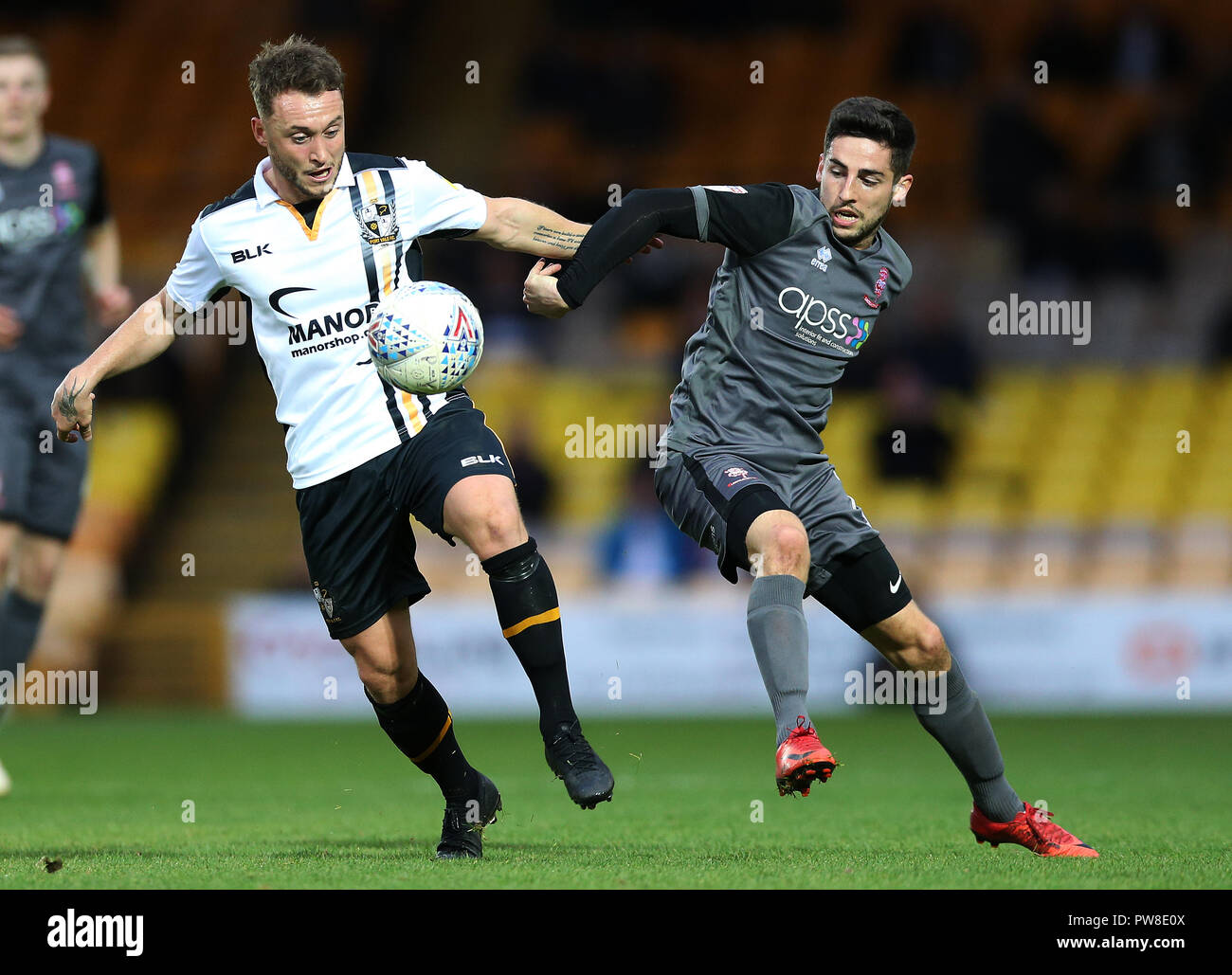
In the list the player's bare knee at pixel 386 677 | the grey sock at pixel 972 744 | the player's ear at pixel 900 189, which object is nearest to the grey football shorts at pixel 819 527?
the grey sock at pixel 972 744

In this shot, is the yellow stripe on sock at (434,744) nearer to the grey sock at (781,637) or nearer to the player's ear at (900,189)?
the grey sock at (781,637)

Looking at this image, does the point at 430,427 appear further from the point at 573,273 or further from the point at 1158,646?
the point at 1158,646

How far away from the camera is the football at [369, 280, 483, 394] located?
5527 millimetres

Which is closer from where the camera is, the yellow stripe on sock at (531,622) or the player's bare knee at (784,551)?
the player's bare knee at (784,551)

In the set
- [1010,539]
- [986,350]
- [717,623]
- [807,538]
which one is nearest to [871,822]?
[807,538]

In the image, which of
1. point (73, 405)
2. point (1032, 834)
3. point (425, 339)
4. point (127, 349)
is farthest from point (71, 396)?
point (1032, 834)

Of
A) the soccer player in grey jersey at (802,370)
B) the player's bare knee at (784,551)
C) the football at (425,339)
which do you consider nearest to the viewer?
the player's bare knee at (784,551)

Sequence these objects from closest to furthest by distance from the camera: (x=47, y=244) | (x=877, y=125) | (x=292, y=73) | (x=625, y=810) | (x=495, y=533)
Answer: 1. (x=495, y=533)
2. (x=292, y=73)
3. (x=877, y=125)
4. (x=625, y=810)
5. (x=47, y=244)

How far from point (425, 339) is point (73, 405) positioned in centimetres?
123

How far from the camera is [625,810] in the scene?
24.2 ft

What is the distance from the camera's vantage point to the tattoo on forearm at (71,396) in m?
5.86

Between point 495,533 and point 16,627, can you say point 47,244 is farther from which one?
point 495,533

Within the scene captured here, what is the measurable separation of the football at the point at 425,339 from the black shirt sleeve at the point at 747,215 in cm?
80

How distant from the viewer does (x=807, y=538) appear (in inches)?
222
